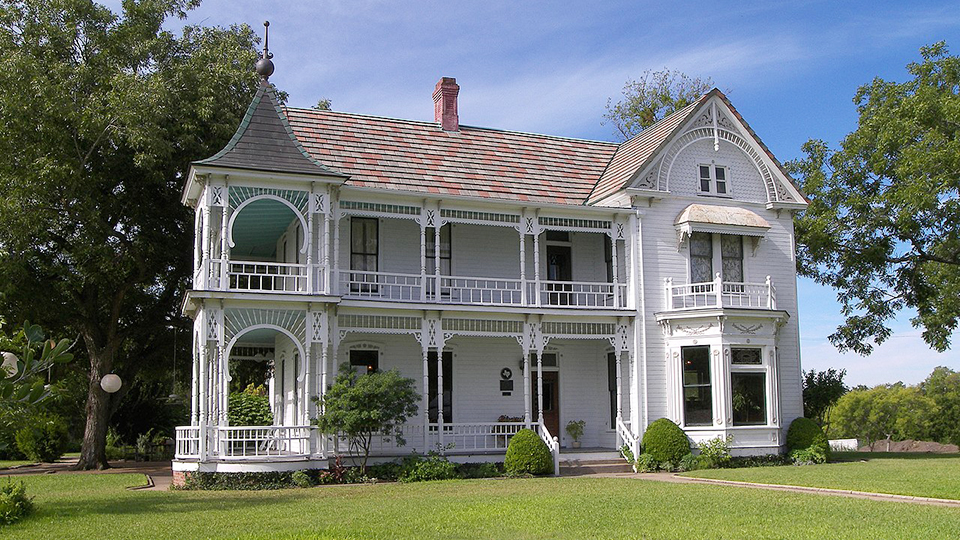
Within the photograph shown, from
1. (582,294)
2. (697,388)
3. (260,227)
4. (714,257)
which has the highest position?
(260,227)

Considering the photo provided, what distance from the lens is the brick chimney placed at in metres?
27.8

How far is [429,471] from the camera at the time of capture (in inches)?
835

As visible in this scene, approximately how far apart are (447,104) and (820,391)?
14.2m

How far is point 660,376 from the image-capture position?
24.9 meters

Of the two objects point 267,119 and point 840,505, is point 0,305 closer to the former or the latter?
point 267,119

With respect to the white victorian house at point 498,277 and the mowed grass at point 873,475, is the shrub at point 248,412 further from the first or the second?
the mowed grass at point 873,475

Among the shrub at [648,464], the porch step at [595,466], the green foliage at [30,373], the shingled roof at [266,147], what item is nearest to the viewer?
the green foliage at [30,373]

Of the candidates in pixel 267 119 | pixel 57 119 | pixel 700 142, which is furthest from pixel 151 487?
pixel 700 142

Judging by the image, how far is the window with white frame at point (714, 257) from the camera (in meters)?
25.8

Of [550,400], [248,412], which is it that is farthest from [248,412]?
[550,400]

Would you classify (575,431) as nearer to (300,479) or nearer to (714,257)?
(714,257)

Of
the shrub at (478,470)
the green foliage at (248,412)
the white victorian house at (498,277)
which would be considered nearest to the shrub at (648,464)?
the white victorian house at (498,277)

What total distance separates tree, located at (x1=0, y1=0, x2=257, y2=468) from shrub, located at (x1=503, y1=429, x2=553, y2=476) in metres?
13.1

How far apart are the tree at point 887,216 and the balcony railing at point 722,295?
14.4 ft
